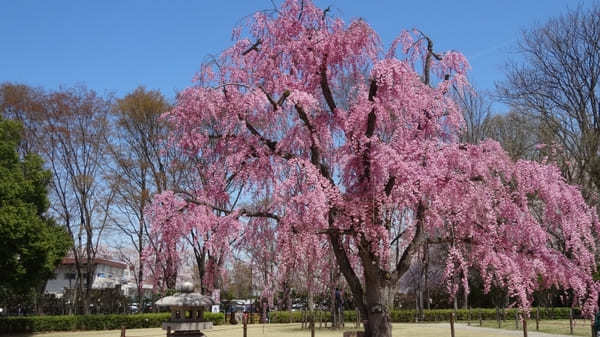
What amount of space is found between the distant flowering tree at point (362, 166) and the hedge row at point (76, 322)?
732 inches

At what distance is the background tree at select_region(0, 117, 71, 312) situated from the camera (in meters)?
19.2

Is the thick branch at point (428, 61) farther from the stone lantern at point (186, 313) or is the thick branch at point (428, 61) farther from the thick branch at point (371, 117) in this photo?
the stone lantern at point (186, 313)

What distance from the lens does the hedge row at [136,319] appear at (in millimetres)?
24562

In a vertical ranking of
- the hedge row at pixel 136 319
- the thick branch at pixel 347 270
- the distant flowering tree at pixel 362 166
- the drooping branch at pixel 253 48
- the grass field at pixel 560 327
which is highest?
the drooping branch at pixel 253 48

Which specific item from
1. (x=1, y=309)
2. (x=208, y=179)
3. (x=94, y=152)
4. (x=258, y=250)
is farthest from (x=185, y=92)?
(x=1, y=309)

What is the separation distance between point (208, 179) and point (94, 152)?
19.4 m

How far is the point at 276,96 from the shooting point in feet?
35.1

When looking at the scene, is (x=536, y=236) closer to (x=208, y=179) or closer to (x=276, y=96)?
(x=276, y=96)

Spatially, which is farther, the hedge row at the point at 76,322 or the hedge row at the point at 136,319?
the hedge row at the point at 136,319

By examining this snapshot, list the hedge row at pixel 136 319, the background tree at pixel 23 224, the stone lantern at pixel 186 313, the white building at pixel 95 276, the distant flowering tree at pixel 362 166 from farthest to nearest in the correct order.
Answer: the white building at pixel 95 276, the hedge row at pixel 136 319, the background tree at pixel 23 224, the stone lantern at pixel 186 313, the distant flowering tree at pixel 362 166

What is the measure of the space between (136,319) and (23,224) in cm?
965

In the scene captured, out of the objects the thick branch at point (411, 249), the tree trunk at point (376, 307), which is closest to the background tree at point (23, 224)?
A: the tree trunk at point (376, 307)

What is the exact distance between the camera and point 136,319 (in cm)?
2670

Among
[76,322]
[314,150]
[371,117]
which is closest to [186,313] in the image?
[314,150]
